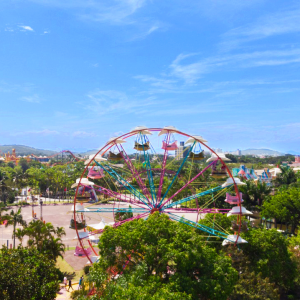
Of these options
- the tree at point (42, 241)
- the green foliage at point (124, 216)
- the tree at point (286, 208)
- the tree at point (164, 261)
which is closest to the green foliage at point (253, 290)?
the tree at point (164, 261)

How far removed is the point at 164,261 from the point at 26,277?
326 inches

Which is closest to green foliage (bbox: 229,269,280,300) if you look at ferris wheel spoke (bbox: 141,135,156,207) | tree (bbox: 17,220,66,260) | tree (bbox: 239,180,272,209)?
ferris wheel spoke (bbox: 141,135,156,207)

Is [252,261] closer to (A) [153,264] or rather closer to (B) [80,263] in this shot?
(A) [153,264]

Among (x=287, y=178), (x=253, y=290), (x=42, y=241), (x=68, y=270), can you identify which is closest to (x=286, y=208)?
(x=287, y=178)

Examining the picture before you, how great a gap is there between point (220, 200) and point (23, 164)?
141 m

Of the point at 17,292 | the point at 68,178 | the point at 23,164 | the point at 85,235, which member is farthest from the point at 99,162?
the point at 23,164

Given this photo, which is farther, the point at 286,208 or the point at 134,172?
the point at 286,208

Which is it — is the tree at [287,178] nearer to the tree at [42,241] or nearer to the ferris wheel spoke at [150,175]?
the ferris wheel spoke at [150,175]

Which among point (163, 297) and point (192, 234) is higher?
point (192, 234)

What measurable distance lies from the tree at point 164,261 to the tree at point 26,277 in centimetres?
351

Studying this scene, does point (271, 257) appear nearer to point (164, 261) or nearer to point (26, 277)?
point (164, 261)

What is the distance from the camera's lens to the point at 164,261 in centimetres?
1655

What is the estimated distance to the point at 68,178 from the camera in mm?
81500

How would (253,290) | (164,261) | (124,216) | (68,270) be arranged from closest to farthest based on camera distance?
1. (164,261)
2. (253,290)
3. (68,270)
4. (124,216)
